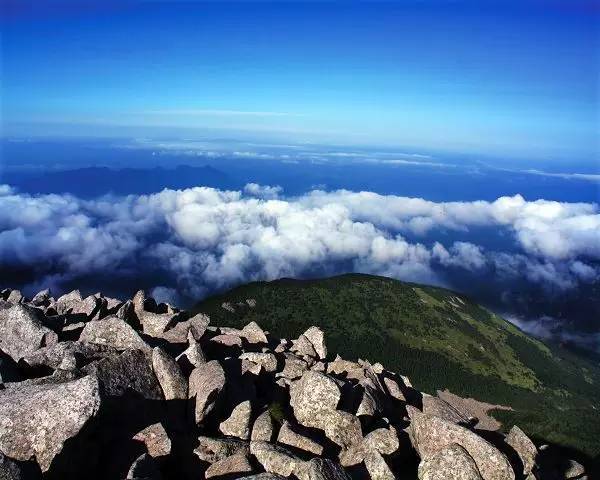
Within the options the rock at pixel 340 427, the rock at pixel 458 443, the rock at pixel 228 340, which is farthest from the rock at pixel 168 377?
the rock at pixel 458 443

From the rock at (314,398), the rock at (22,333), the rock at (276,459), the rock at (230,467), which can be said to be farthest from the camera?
the rock at (22,333)

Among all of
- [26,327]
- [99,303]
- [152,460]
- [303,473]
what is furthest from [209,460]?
[99,303]

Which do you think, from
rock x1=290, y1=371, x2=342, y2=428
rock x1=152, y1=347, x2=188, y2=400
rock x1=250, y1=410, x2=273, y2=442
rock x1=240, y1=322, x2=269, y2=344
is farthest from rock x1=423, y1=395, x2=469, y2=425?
rock x1=152, y1=347, x2=188, y2=400

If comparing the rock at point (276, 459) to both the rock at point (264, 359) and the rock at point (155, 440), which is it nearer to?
the rock at point (155, 440)

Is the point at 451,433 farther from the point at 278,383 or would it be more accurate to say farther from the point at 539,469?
the point at 278,383

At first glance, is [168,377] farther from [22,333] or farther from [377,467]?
[377,467]

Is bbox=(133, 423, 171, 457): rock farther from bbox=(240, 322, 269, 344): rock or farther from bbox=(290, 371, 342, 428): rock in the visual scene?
bbox=(240, 322, 269, 344): rock
